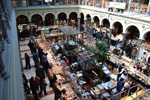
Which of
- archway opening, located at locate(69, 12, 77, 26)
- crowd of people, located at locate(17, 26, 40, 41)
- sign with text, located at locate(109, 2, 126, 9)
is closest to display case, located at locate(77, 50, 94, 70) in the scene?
sign with text, located at locate(109, 2, 126, 9)

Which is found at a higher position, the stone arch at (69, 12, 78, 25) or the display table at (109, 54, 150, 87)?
the stone arch at (69, 12, 78, 25)

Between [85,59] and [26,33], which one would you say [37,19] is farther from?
[85,59]

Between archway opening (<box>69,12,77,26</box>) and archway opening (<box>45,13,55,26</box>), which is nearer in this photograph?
archway opening (<box>45,13,55,26</box>)

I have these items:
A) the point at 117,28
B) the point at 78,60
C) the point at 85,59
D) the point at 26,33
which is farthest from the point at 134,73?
the point at 26,33

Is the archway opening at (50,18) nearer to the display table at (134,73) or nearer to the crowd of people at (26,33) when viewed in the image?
the crowd of people at (26,33)

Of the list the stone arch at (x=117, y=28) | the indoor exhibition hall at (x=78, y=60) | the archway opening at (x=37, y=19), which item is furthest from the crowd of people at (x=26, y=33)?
the stone arch at (x=117, y=28)

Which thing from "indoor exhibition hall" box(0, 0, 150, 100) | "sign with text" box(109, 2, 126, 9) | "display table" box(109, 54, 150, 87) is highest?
"sign with text" box(109, 2, 126, 9)

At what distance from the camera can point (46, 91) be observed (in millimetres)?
6727

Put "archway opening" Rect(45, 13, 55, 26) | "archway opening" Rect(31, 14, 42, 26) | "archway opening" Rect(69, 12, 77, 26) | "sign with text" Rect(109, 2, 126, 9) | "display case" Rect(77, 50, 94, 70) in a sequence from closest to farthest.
→ "display case" Rect(77, 50, 94, 70) → "sign with text" Rect(109, 2, 126, 9) → "archway opening" Rect(31, 14, 42, 26) → "archway opening" Rect(45, 13, 55, 26) → "archway opening" Rect(69, 12, 77, 26)

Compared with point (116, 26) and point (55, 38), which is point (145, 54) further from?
point (55, 38)

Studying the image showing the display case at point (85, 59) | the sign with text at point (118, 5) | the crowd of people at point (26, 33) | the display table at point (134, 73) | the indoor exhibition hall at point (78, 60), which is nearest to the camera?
the indoor exhibition hall at point (78, 60)

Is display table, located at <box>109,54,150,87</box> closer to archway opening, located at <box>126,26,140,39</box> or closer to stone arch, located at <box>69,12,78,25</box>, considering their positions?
archway opening, located at <box>126,26,140,39</box>

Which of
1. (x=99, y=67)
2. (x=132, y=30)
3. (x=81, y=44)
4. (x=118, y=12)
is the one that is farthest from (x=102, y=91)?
(x=132, y=30)

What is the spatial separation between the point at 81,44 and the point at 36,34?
7.16m
